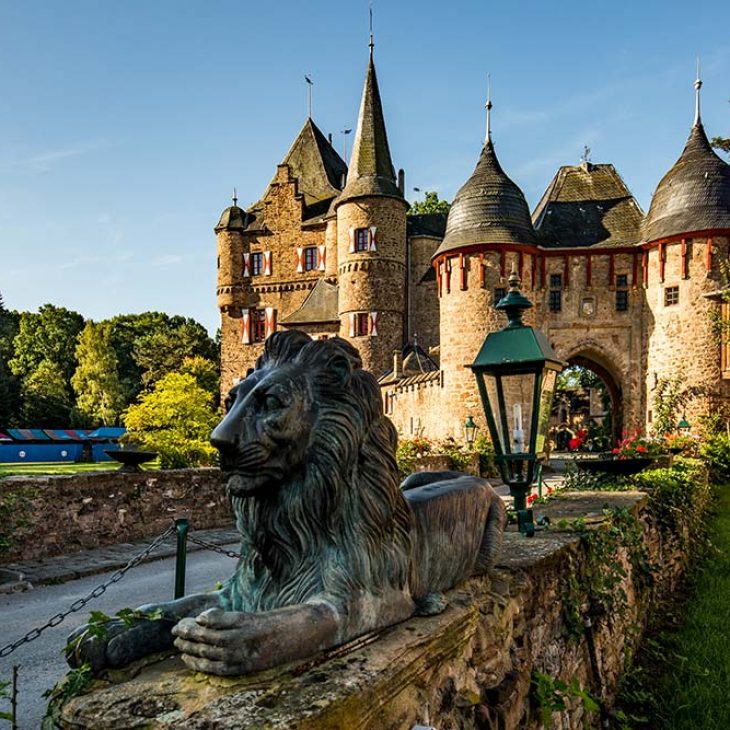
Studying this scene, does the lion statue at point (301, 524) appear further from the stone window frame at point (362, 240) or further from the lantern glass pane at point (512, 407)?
the stone window frame at point (362, 240)

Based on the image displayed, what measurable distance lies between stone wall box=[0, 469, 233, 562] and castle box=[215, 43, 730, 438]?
19.0m

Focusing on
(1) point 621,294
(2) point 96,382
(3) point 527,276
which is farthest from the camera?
(2) point 96,382

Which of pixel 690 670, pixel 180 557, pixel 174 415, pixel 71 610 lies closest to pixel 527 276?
pixel 174 415

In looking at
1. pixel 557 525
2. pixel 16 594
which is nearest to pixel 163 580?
pixel 16 594

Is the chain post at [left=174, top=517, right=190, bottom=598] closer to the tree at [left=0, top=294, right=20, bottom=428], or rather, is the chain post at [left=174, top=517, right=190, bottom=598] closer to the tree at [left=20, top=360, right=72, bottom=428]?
the tree at [left=0, top=294, right=20, bottom=428]

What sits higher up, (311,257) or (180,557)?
(311,257)

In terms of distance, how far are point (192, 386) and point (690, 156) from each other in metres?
26.1

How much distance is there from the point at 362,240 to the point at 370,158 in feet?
16.2

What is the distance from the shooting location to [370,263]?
3834 centimetres

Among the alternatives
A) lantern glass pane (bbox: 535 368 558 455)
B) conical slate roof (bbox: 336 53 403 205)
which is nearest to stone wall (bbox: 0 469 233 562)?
lantern glass pane (bbox: 535 368 558 455)

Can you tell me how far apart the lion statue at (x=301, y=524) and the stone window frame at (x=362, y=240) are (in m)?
36.9

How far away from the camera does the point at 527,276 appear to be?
31.5 metres

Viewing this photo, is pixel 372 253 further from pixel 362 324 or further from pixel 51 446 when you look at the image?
pixel 51 446

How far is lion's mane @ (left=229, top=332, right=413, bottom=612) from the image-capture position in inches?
78.2
